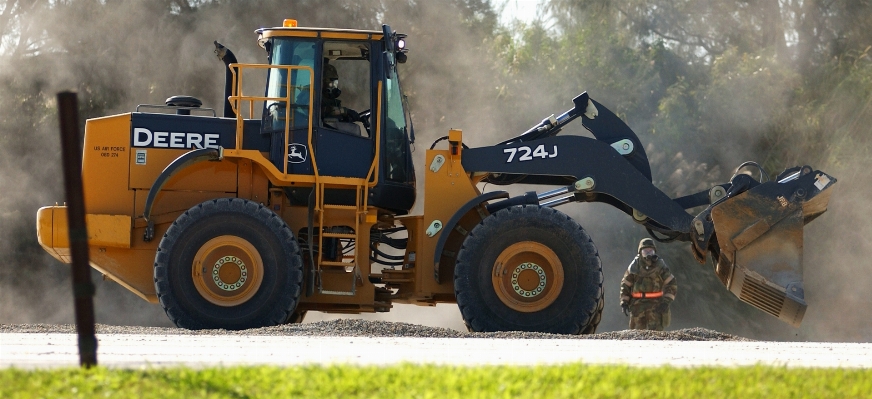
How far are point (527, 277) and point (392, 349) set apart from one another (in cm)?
301

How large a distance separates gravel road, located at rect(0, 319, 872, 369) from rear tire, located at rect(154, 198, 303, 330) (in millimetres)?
461

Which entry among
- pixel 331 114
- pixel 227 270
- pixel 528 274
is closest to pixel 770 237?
pixel 528 274

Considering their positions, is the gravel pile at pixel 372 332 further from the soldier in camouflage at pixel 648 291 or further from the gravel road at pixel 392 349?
the soldier in camouflage at pixel 648 291

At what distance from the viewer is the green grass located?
591 centimetres

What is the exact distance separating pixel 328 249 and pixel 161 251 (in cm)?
163

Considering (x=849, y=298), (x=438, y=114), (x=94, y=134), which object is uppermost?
(x=438, y=114)

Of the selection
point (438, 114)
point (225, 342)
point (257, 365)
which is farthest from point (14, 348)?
point (438, 114)

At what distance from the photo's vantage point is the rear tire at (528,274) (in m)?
11.1

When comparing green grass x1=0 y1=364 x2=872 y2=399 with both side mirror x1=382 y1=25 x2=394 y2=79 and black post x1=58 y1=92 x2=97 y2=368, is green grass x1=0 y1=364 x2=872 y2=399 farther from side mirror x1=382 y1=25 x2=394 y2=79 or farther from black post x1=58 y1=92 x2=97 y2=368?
side mirror x1=382 y1=25 x2=394 y2=79

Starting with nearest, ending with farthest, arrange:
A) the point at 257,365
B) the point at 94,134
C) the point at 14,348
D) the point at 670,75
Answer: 1. the point at 257,365
2. the point at 14,348
3. the point at 94,134
4. the point at 670,75

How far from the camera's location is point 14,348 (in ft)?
26.1

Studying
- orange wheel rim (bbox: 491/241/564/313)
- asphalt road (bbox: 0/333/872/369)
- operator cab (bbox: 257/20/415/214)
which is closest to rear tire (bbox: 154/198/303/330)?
operator cab (bbox: 257/20/415/214)

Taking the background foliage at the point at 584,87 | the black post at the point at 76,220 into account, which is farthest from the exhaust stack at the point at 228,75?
the background foliage at the point at 584,87

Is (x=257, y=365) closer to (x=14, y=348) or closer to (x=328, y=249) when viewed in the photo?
(x=14, y=348)
